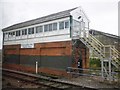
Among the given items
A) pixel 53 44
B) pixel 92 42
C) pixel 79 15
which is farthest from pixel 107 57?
pixel 53 44

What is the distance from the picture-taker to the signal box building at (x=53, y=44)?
1562 centimetres

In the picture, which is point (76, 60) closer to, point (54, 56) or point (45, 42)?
point (54, 56)

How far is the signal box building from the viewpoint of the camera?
615 inches

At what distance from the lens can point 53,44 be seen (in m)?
17.2

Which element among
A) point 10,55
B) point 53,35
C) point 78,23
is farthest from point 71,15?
point 10,55

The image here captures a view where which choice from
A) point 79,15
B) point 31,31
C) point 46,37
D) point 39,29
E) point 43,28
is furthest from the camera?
point 31,31

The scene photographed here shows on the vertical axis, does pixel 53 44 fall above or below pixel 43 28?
below

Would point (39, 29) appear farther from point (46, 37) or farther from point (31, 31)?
point (46, 37)

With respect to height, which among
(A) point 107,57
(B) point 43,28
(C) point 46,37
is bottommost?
(A) point 107,57

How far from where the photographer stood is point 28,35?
20.8 metres

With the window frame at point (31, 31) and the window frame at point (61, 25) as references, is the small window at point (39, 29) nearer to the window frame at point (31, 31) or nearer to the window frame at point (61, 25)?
the window frame at point (31, 31)

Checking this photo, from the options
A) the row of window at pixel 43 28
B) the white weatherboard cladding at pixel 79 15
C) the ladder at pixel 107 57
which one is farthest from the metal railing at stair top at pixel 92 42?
the row of window at pixel 43 28

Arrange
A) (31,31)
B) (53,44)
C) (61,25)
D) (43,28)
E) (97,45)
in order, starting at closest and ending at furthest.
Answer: (97,45) → (61,25) → (53,44) → (43,28) → (31,31)

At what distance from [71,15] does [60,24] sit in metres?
1.67
